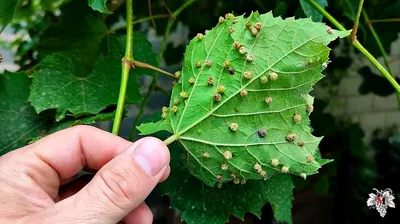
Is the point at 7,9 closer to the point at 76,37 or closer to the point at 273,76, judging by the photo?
the point at 76,37

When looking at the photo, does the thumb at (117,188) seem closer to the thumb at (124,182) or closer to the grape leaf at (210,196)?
the thumb at (124,182)

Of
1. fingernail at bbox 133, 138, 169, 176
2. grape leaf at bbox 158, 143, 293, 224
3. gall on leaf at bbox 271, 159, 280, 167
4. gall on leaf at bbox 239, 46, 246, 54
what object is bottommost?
grape leaf at bbox 158, 143, 293, 224

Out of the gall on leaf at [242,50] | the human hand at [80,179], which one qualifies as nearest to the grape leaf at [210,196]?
the human hand at [80,179]

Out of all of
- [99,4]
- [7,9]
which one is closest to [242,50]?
[99,4]

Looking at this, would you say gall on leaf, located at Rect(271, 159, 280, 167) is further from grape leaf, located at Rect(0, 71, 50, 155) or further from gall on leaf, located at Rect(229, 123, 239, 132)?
grape leaf, located at Rect(0, 71, 50, 155)

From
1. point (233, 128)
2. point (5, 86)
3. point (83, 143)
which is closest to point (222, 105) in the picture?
point (233, 128)

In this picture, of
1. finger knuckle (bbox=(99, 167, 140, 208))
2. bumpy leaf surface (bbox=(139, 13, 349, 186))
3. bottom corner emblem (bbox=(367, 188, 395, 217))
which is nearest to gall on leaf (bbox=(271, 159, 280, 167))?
bumpy leaf surface (bbox=(139, 13, 349, 186))
